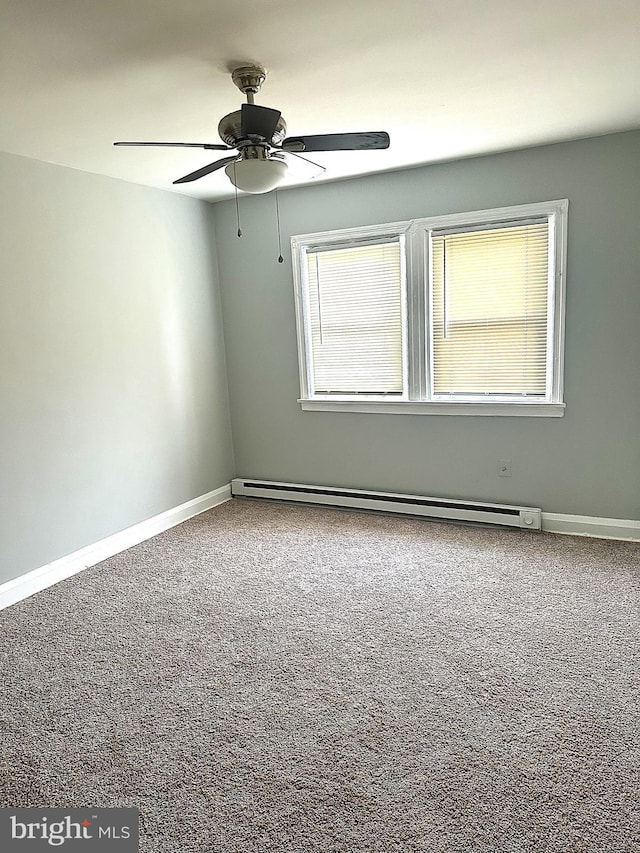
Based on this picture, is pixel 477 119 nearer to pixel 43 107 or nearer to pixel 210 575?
pixel 43 107

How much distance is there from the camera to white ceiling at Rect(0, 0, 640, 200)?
2.04 metres

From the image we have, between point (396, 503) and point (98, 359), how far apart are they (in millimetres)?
2345

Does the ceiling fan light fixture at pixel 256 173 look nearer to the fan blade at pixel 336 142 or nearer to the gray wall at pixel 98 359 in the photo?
the fan blade at pixel 336 142

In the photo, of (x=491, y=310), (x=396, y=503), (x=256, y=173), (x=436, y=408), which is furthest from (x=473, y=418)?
(x=256, y=173)

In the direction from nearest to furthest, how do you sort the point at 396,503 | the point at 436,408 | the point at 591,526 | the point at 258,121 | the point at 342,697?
the point at 258,121
the point at 342,697
the point at 591,526
the point at 436,408
the point at 396,503

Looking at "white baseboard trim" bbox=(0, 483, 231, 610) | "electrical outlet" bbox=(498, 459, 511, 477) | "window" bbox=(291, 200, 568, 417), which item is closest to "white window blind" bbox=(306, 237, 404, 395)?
"window" bbox=(291, 200, 568, 417)

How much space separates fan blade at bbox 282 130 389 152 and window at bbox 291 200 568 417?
167cm

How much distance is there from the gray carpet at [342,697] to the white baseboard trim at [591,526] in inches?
5.4

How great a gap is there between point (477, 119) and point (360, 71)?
954 millimetres

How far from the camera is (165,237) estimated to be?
178 inches

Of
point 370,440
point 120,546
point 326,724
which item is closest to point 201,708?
point 326,724

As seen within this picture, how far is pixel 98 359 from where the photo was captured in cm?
402

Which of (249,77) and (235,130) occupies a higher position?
(249,77)

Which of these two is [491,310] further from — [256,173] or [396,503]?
[256,173]
